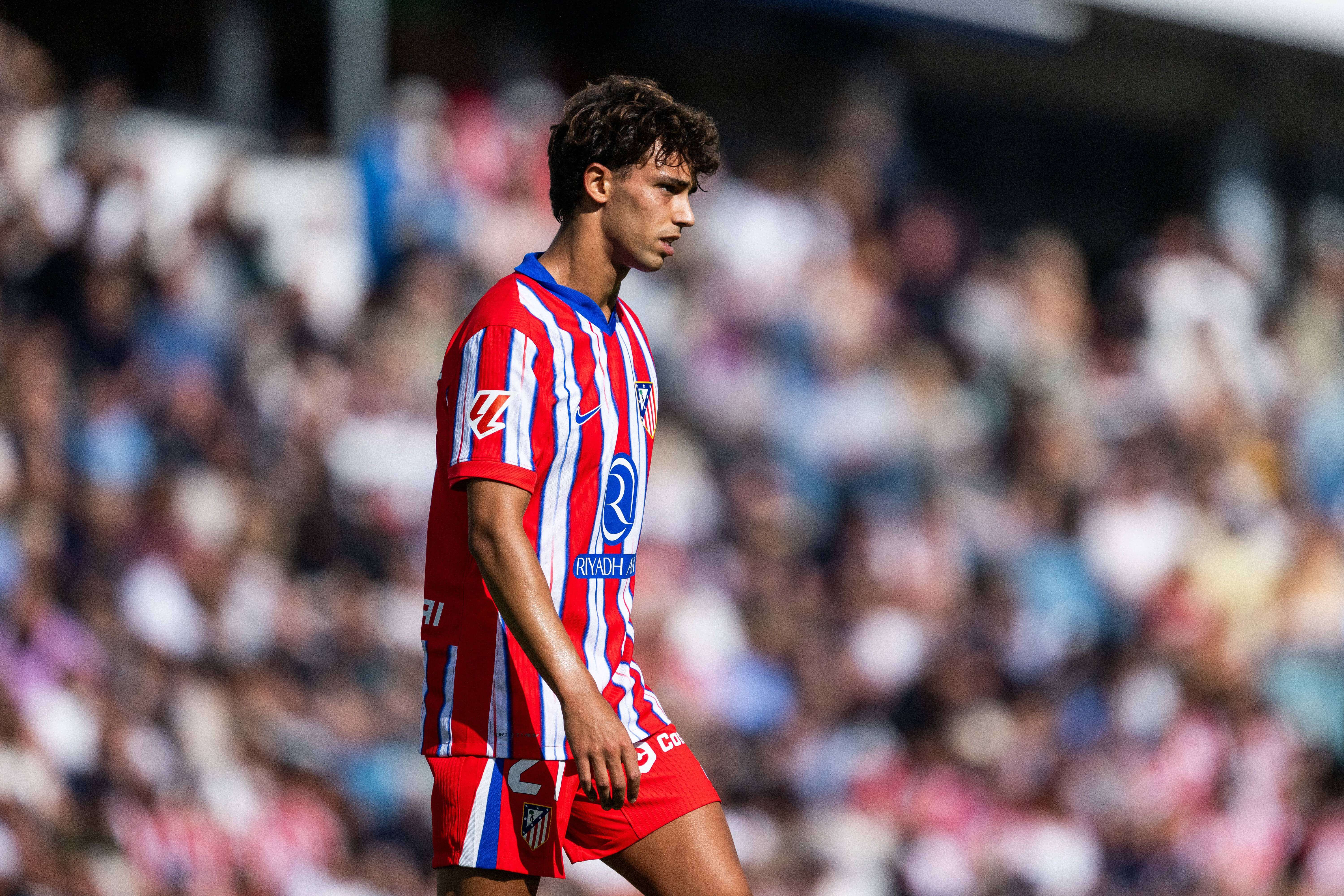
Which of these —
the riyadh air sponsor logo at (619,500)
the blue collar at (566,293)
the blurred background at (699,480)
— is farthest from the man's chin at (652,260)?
the blurred background at (699,480)

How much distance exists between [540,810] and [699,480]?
649 centimetres

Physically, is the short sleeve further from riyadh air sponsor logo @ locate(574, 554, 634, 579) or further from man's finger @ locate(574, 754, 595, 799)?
man's finger @ locate(574, 754, 595, 799)

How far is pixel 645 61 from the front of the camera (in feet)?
41.8

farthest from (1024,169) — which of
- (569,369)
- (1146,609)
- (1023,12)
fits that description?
(569,369)

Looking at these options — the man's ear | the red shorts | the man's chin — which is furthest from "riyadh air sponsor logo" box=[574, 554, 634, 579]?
the man's ear

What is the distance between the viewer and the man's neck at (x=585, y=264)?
324 centimetres

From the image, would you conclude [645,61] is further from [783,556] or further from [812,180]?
[783,556]

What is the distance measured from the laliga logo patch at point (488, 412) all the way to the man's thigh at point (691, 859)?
0.85 metres

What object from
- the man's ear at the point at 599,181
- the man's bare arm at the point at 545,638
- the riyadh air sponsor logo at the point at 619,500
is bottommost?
the man's bare arm at the point at 545,638

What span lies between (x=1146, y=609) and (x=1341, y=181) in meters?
7.23

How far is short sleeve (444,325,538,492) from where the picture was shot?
2992 mm

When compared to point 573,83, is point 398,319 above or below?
below

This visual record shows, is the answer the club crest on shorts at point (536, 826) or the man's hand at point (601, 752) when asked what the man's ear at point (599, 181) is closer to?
the man's hand at point (601, 752)

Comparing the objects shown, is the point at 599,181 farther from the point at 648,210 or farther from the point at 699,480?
the point at 699,480
